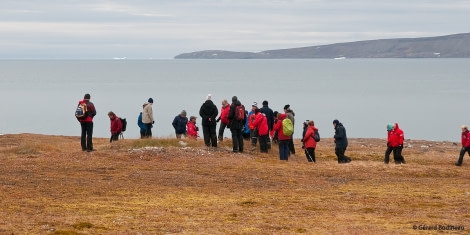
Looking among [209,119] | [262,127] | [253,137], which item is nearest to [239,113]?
[209,119]

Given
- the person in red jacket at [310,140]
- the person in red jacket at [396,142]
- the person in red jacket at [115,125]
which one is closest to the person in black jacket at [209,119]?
the person in red jacket at [310,140]

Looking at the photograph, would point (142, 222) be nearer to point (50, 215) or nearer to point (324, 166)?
point (50, 215)

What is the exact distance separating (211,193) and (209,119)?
7574 mm

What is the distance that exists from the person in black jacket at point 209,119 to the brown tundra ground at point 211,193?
1.55ft

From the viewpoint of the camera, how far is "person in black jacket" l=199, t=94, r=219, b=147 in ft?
86.5

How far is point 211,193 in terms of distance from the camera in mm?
19078

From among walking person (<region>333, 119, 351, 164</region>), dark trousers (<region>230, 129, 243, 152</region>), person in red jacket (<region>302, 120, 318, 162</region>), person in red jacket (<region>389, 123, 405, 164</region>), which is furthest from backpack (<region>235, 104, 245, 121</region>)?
person in red jacket (<region>389, 123, 405, 164</region>)

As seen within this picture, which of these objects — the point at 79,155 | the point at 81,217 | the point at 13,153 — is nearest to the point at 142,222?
the point at 81,217

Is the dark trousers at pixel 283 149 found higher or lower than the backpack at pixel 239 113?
lower

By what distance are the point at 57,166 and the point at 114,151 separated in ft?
11.2

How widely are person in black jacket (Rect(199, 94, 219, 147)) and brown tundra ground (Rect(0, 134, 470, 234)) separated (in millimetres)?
474

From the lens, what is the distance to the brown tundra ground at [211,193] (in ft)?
49.3

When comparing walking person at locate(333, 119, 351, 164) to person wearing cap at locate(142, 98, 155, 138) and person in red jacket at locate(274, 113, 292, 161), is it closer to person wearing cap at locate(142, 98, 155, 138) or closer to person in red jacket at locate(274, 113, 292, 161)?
person in red jacket at locate(274, 113, 292, 161)

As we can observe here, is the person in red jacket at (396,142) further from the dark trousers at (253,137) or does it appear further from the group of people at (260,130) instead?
the dark trousers at (253,137)
